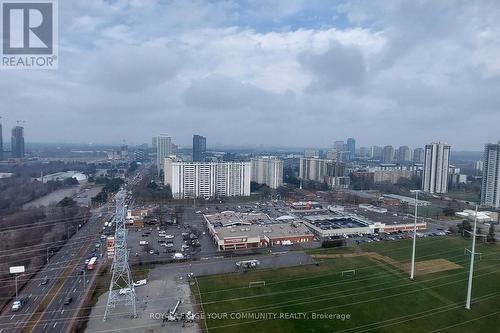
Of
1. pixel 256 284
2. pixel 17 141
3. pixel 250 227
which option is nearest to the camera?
pixel 256 284

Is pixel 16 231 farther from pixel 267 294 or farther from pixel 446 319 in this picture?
pixel 446 319

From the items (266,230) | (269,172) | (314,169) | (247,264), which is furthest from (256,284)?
(314,169)

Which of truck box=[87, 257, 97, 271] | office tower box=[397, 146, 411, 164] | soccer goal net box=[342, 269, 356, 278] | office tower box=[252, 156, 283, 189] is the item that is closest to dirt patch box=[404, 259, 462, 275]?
soccer goal net box=[342, 269, 356, 278]

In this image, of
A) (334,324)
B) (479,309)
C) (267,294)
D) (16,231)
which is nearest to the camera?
(334,324)

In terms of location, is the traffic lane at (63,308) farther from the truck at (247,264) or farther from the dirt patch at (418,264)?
the dirt patch at (418,264)

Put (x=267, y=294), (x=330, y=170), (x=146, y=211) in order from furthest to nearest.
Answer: (x=330, y=170) → (x=146, y=211) → (x=267, y=294)

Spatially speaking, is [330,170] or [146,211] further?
[330,170]

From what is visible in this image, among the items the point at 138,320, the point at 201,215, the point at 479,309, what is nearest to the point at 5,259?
the point at 138,320

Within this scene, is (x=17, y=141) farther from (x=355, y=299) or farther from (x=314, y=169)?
(x=355, y=299)
